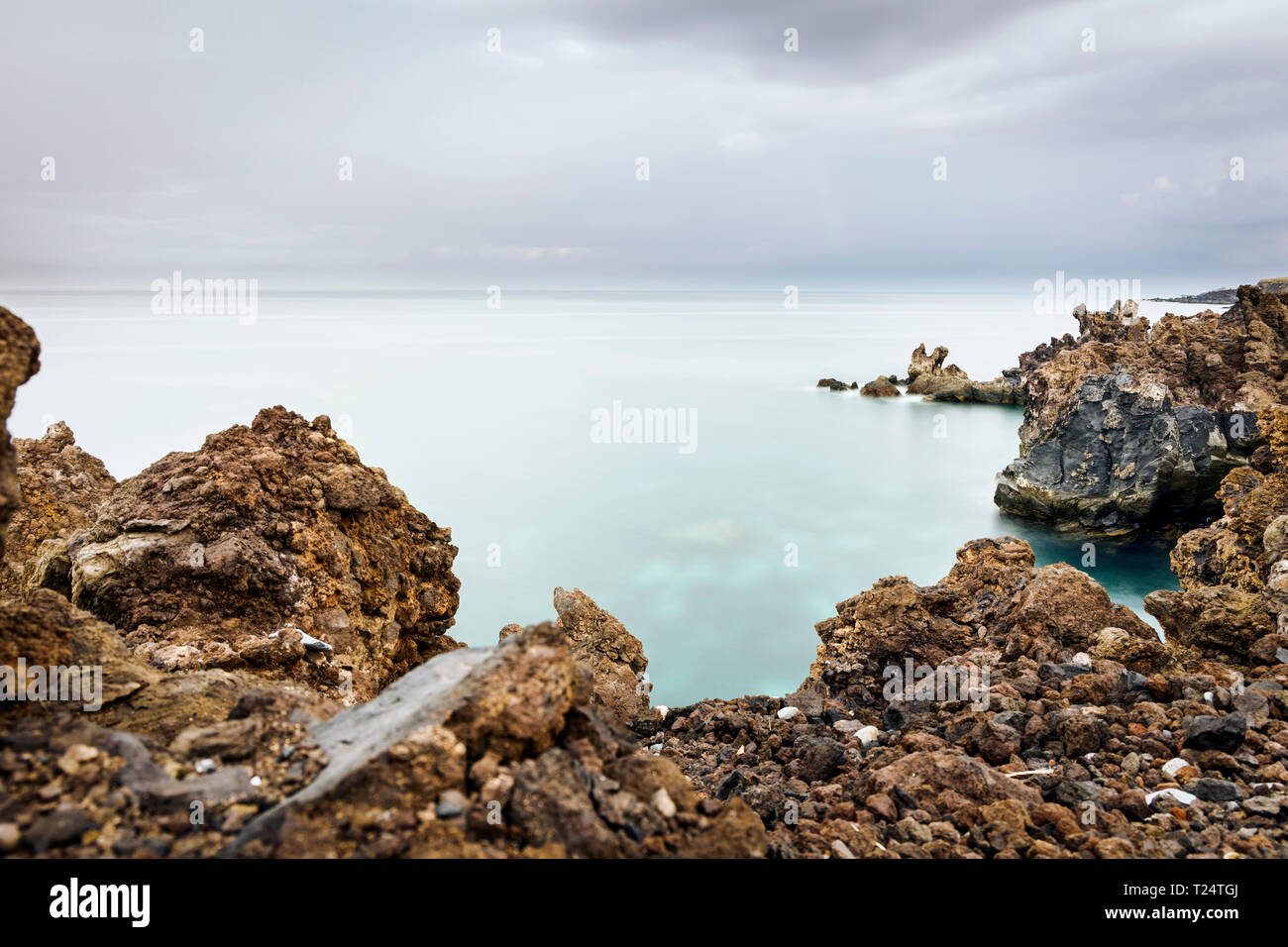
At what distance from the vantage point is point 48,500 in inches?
362

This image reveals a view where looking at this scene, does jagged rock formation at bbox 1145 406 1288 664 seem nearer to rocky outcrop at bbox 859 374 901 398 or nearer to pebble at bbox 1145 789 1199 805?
pebble at bbox 1145 789 1199 805

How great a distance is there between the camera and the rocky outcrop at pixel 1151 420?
25578mm

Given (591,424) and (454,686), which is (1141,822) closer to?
(454,686)

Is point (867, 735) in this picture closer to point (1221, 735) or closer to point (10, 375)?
point (1221, 735)

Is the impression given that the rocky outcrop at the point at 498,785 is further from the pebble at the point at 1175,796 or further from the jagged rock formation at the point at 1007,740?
the pebble at the point at 1175,796

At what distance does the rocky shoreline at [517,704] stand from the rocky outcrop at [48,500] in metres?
0.04

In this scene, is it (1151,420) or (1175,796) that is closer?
(1175,796)

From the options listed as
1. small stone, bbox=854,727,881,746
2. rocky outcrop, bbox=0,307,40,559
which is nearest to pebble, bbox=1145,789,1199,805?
small stone, bbox=854,727,881,746

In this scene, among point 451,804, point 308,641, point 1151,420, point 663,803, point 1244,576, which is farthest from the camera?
point 1151,420

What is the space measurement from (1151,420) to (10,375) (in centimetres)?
3116

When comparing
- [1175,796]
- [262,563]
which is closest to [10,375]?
[262,563]

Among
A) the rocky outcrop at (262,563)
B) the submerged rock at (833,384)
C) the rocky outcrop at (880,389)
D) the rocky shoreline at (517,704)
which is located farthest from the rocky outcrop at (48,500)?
the submerged rock at (833,384)

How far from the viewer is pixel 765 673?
18531 millimetres

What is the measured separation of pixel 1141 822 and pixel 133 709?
23.1 ft
